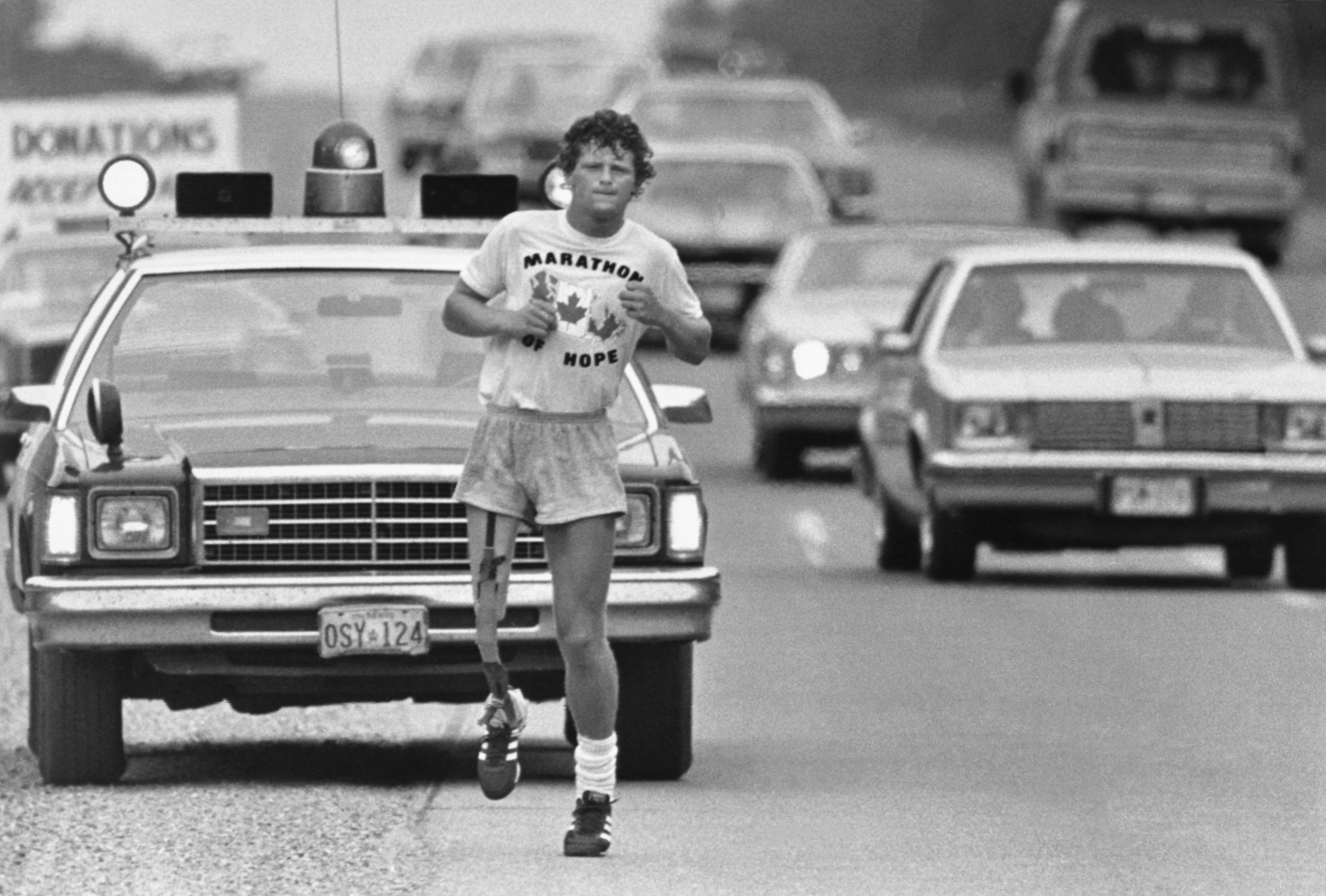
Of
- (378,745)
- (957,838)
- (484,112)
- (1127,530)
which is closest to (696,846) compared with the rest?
(957,838)

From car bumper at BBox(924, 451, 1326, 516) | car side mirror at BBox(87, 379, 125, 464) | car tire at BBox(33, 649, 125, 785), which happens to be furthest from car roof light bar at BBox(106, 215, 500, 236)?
car bumper at BBox(924, 451, 1326, 516)

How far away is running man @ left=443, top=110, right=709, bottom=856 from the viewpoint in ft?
32.6

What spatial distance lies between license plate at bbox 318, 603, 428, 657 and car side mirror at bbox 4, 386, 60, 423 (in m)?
1.21

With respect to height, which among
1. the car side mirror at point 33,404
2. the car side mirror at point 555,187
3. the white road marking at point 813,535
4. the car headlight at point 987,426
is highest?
the car side mirror at point 555,187

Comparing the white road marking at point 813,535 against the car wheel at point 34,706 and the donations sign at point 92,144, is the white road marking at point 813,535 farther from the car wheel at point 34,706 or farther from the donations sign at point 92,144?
A: the car wheel at point 34,706

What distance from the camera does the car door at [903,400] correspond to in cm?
1877

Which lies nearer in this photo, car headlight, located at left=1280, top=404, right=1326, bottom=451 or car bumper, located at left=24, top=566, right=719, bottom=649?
car bumper, located at left=24, top=566, right=719, bottom=649

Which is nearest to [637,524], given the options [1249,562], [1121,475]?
[1121,475]

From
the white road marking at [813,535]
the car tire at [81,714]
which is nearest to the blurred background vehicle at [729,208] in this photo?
the white road marking at [813,535]

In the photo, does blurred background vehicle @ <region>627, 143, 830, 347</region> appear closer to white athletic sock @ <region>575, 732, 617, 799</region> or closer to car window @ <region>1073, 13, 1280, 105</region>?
car window @ <region>1073, 13, 1280, 105</region>

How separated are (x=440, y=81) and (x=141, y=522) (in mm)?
50582

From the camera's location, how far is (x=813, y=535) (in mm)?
21562

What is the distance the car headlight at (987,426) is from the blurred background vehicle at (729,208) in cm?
1410

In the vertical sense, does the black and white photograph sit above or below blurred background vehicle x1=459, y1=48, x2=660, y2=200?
above
